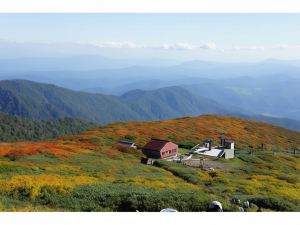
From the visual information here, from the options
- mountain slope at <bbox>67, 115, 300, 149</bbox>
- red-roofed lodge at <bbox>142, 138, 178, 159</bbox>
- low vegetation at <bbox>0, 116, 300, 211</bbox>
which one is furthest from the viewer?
mountain slope at <bbox>67, 115, 300, 149</bbox>

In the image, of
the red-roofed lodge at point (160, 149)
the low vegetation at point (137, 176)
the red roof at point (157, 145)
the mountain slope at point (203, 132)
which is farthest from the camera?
the mountain slope at point (203, 132)

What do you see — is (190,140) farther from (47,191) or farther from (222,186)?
(47,191)

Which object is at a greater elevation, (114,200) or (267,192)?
(114,200)

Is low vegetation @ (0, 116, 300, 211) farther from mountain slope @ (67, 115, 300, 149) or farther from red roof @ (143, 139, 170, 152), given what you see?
red roof @ (143, 139, 170, 152)

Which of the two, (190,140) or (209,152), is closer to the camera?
(209,152)

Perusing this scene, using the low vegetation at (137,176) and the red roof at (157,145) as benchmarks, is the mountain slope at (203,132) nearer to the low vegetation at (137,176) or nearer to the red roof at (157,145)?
the low vegetation at (137,176)

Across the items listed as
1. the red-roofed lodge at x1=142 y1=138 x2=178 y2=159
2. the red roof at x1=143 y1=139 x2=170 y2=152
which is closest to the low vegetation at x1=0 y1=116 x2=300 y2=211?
the red-roofed lodge at x1=142 y1=138 x2=178 y2=159

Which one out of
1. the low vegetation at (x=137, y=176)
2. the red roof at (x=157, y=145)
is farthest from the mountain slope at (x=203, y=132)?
the red roof at (x=157, y=145)
